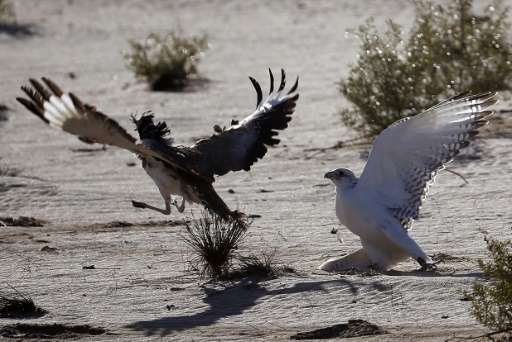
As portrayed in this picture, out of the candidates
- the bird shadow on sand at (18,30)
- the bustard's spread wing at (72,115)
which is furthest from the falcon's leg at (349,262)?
the bird shadow on sand at (18,30)

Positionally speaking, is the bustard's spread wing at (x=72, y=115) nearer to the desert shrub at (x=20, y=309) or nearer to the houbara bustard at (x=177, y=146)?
the houbara bustard at (x=177, y=146)

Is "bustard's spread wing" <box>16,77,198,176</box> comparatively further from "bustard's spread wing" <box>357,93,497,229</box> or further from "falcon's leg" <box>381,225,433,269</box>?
"falcon's leg" <box>381,225,433,269</box>

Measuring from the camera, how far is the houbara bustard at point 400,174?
7238mm

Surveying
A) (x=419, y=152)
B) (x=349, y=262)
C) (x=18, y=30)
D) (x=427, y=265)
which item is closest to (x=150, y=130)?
(x=349, y=262)

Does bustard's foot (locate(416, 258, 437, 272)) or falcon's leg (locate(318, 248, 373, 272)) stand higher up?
falcon's leg (locate(318, 248, 373, 272))

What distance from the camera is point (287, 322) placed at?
6289 millimetres

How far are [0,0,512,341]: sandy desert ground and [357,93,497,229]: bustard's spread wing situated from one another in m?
0.48

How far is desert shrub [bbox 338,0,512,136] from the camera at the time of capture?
38.4 feet

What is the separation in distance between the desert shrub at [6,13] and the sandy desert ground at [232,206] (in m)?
5.85

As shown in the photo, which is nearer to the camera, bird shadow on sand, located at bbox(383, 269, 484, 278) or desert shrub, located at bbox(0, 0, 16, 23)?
bird shadow on sand, located at bbox(383, 269, 484, 278)

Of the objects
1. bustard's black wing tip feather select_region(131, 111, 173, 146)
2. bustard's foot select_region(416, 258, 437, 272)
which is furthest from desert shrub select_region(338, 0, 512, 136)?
bustard's foot select_region(416, 258, 437, 272)

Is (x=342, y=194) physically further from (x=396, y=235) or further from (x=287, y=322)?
(x=287, y=322)

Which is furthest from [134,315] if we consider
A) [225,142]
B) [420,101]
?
[420,101]

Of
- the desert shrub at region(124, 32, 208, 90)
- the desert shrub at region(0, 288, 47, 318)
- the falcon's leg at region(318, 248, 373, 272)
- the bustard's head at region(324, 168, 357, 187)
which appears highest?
the desert shrub at region(124, 32, 208, 90)
